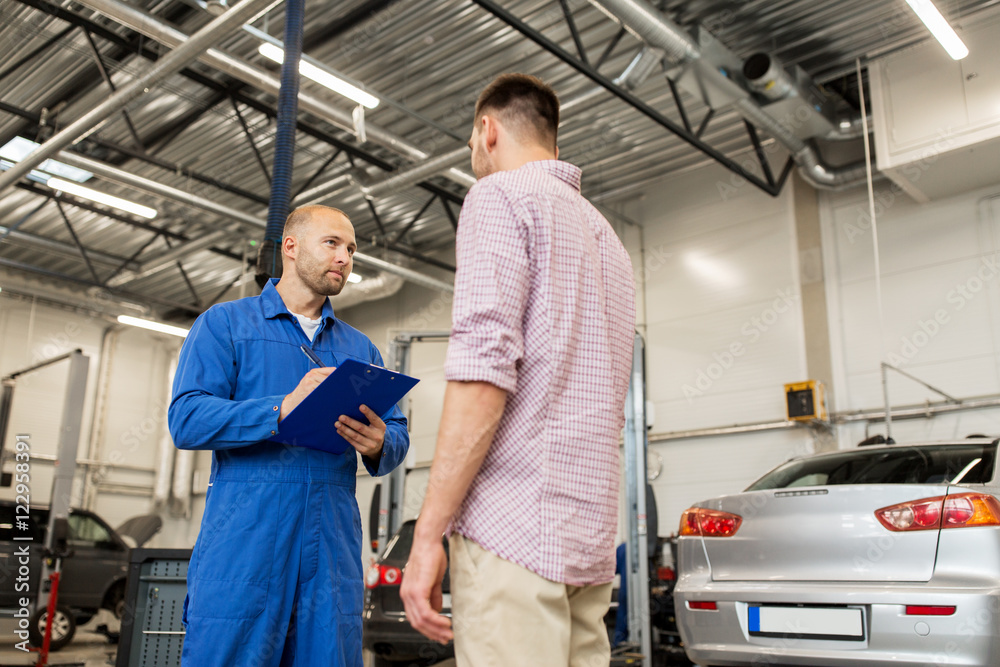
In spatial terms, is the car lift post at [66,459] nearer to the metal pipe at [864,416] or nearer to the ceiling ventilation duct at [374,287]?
the ceiling ventilation duct at [374,287]

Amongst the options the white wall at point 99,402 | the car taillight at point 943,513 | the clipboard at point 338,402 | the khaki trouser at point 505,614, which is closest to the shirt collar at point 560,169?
the clipboard at point 338,402

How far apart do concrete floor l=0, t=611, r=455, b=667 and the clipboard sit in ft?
12.2

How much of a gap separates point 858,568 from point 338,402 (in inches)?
91.5

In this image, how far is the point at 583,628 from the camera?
48.7 inches

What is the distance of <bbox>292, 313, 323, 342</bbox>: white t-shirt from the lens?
83.9 inches

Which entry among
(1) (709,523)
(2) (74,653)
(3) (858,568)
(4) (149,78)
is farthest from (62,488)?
(3) (858,568)

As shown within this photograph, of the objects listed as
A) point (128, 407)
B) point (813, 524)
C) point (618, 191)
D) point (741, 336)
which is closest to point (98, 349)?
point (128, 407)

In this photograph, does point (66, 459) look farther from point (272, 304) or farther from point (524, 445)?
point (524, 445)

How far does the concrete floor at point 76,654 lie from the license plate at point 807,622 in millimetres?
2477

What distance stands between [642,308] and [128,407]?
10510 millimetres

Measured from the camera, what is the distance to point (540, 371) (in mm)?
1229

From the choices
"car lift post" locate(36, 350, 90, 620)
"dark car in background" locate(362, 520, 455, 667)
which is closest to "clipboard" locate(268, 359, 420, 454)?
"dark car in background" locate(362, 520, 455, 667)

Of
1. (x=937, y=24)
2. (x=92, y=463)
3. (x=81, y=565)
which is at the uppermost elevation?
(x=937, y=24)

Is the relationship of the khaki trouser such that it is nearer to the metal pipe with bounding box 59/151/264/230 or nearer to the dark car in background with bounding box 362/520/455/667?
the dark car in background with bounding box 362/520/455/667
